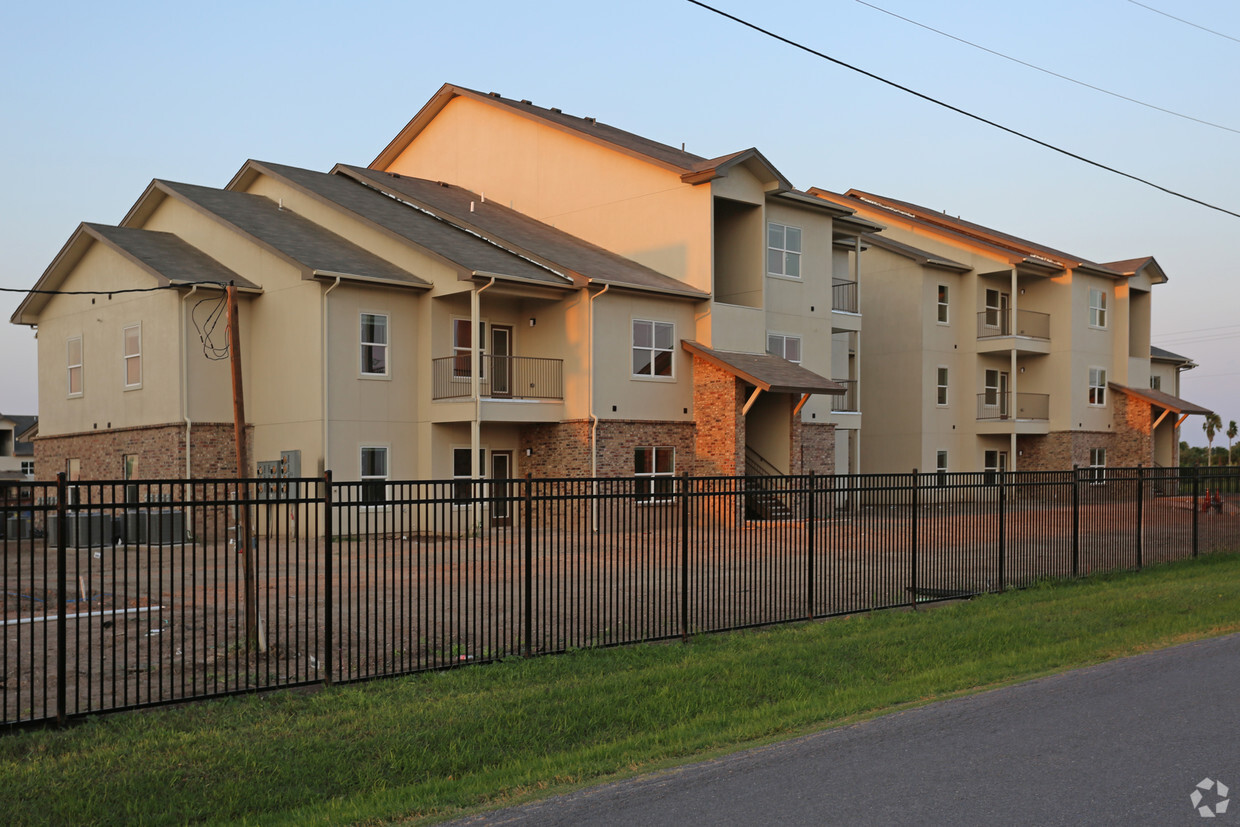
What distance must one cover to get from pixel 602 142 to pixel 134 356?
15218mm

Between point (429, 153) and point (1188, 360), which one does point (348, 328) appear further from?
point (1188, 360)

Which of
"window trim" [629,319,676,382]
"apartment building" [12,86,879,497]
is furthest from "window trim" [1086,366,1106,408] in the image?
"window trim" [629,319,676,382]

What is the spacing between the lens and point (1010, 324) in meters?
44.4

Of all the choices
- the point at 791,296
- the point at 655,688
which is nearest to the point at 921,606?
the point at 655,688

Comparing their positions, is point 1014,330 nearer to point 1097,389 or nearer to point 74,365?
point 1097,389

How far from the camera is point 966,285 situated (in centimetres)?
4416

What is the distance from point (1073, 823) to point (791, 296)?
28.6 meters

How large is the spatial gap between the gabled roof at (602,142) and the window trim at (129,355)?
574 inches

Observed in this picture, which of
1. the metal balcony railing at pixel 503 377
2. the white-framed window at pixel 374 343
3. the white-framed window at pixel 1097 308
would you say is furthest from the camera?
the white-framed window at pixel 1097 308

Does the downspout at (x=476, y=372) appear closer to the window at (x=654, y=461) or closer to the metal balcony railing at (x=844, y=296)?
the window at (x=654, y=461)

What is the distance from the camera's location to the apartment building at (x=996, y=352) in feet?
140

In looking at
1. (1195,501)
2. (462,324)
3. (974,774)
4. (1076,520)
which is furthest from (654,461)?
(974,774)
